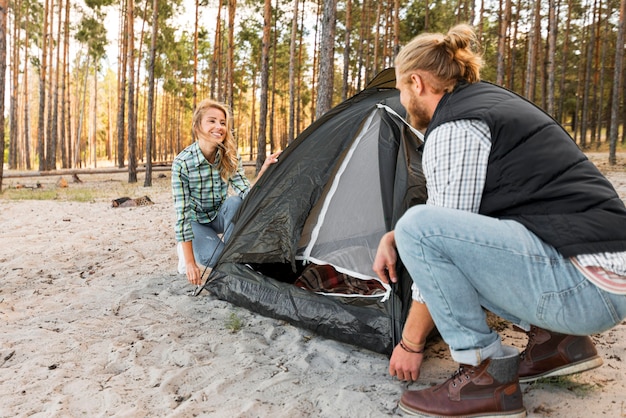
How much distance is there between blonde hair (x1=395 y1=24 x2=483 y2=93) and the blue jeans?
572 mm

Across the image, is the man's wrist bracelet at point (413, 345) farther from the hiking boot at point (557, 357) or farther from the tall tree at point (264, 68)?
the tall tree at point (264, 68)

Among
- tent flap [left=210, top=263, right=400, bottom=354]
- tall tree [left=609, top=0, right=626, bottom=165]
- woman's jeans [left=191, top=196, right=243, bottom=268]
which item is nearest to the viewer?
tent flap [left=210, top=263, right=400, bottom=354]

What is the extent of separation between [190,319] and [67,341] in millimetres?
742

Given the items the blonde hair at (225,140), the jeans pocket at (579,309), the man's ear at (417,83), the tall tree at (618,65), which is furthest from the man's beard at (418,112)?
the tall tree at (618,65)

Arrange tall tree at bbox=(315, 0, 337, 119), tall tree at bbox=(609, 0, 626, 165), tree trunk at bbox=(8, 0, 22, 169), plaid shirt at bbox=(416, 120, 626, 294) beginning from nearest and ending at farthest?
plaid shirt at bbox=(416, 120, 626, 294) < tall tree at bbox=(315, 0, 337, 119) < tall tree at bbox=(609, 0, 626, 165) < tree trunk at bbox=(8, 0, 22, 169)

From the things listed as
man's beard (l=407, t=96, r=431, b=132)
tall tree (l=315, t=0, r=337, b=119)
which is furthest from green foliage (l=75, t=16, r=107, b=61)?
man's beard (l=407, t=96, r=431, b=132)

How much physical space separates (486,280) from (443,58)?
0.91 m

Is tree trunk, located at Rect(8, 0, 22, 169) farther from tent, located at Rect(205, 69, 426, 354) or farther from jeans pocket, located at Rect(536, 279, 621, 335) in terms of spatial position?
jeans pocket, located at Rect(536, 279, 621, 335)

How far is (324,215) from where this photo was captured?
3.67 meters

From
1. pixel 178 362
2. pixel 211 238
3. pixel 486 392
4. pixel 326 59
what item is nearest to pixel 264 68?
pixel 326 59

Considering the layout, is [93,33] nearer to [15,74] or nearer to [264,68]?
[15,74]

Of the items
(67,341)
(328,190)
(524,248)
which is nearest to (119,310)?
(67,341)

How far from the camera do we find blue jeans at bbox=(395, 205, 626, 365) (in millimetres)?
1688

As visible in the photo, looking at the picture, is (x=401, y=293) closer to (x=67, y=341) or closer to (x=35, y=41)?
(x=67, y=341)
